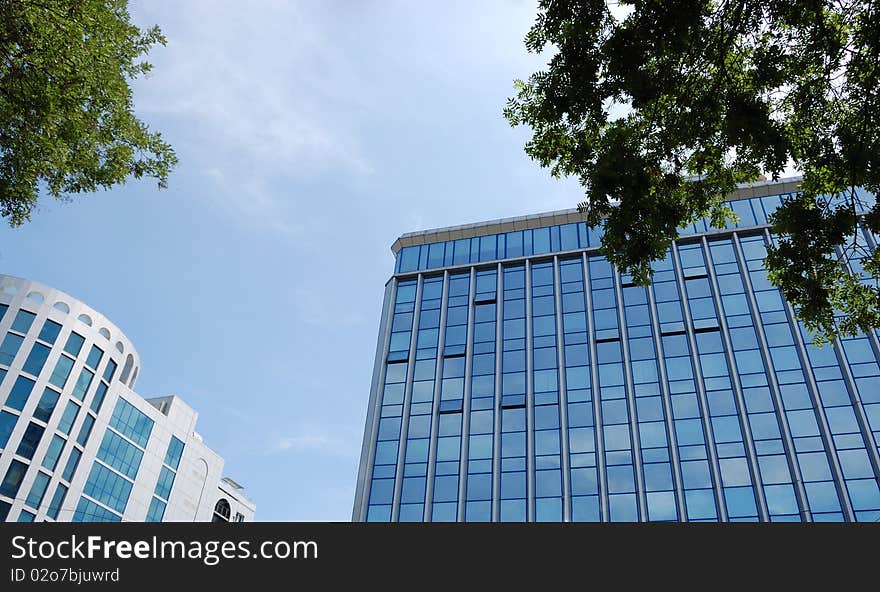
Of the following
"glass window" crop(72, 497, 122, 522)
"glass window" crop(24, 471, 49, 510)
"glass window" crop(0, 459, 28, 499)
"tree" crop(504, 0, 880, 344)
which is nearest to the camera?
"tree" crop(504, 0, 880, 344)

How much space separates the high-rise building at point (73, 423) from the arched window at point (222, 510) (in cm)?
1032

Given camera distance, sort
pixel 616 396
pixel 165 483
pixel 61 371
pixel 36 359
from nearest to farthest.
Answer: pixel 616 396
pixel 36 359
pixel 61 371
pixel 165 483

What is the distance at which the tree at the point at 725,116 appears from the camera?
890 centimetres

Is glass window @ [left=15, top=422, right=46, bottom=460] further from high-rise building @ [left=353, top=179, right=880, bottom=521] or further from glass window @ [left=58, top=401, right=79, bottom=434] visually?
high-rise building @ [left=353, top=179, right=880, bottom=521]

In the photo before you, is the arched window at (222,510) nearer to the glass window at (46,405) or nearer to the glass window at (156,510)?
the glass window at (156,510)

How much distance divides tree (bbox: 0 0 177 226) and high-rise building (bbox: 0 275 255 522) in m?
39.9

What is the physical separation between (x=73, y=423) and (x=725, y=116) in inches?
2005

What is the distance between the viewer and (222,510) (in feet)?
238

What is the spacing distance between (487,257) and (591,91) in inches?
1444

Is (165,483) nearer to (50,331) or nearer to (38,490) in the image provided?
(38,490)

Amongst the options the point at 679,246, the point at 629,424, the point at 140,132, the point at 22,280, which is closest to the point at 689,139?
the point at 140,132

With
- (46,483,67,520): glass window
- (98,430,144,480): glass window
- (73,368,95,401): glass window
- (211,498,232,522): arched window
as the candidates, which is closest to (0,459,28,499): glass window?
(46,483,67,520): glass window

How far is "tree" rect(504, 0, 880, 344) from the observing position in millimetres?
8898

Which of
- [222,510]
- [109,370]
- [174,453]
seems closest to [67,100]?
[109,370]
